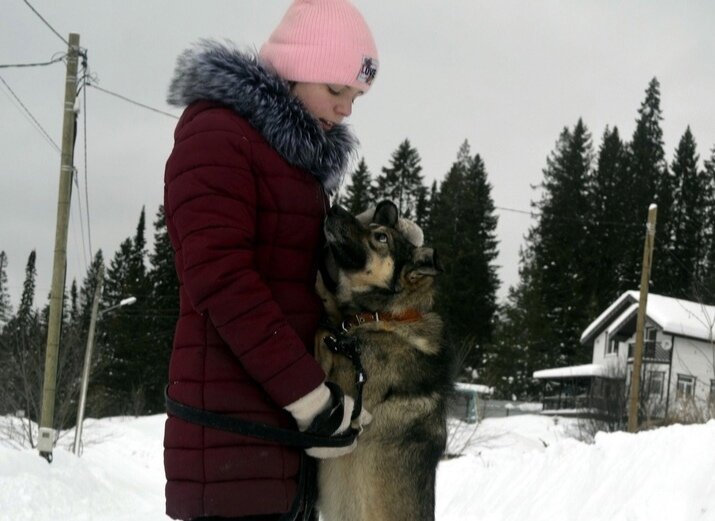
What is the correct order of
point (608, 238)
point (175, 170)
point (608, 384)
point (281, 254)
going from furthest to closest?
point (608, 238)
point (608, 384)
point (281, 254)
point (175, 170)

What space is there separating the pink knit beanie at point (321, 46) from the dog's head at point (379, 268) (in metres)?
0.55

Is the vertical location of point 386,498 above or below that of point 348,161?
below

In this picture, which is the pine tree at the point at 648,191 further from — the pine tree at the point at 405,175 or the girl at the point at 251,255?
the girl at the point at 251,255

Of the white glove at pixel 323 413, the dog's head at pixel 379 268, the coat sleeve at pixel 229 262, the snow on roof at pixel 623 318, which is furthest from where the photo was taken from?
the snow on roof at pixel 623 318

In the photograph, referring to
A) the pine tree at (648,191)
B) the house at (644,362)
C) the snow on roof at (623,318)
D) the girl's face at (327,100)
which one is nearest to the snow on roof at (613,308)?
the house at (644,362)

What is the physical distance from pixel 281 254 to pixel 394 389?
0.91 m

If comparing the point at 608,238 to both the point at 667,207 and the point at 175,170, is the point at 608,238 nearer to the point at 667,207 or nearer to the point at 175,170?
the point at 667,207

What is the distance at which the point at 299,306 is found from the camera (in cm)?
279

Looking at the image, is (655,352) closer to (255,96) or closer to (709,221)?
(709,221)

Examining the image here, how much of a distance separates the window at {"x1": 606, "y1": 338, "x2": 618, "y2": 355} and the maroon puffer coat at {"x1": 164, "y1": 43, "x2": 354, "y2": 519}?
51486 mm

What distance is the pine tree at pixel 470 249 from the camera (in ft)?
193

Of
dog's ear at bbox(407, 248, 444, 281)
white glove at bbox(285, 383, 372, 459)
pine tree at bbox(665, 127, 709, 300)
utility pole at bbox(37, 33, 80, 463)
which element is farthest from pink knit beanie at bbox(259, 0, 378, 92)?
pine tree at bbox(665, 127, 709, 300)

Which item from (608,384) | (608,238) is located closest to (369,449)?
(608,384)

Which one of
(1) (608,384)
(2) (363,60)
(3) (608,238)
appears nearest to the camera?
(2) (363,60)
